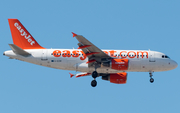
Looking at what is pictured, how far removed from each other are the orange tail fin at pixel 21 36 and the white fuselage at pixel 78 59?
5.26 feet

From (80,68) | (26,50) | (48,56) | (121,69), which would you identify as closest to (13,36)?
(26,50)

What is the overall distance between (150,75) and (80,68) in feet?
35.2

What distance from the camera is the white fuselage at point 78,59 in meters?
53.3

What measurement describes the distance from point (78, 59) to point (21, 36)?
994cm

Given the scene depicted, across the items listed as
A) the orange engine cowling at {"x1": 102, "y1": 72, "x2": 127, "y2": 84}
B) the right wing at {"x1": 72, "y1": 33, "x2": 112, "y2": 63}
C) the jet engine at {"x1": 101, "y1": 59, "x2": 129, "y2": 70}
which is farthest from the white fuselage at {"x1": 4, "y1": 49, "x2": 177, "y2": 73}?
the orange engine cowling at {"x1": 102, "y1": 72, "x2": 127, "y2": 84}

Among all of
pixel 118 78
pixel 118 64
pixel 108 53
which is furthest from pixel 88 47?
pixel 118 78

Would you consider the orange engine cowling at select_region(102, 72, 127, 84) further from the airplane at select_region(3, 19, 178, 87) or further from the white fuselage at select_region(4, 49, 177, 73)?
the white fuselage at select_region(4, 49, 177, 73)

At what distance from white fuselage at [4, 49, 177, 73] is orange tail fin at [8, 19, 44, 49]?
63.1 inches

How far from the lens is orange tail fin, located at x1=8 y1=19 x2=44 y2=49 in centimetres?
5572

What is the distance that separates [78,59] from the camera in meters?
53.5

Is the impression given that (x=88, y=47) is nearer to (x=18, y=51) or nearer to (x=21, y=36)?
(x=18, y=51)

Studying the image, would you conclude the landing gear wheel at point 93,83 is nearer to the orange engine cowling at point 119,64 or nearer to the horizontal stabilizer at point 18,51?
the orange engine cowling at point 119,64

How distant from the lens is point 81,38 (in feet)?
159

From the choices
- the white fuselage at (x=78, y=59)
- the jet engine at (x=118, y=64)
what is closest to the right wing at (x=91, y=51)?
the jet engine at (x=118, y=64)
